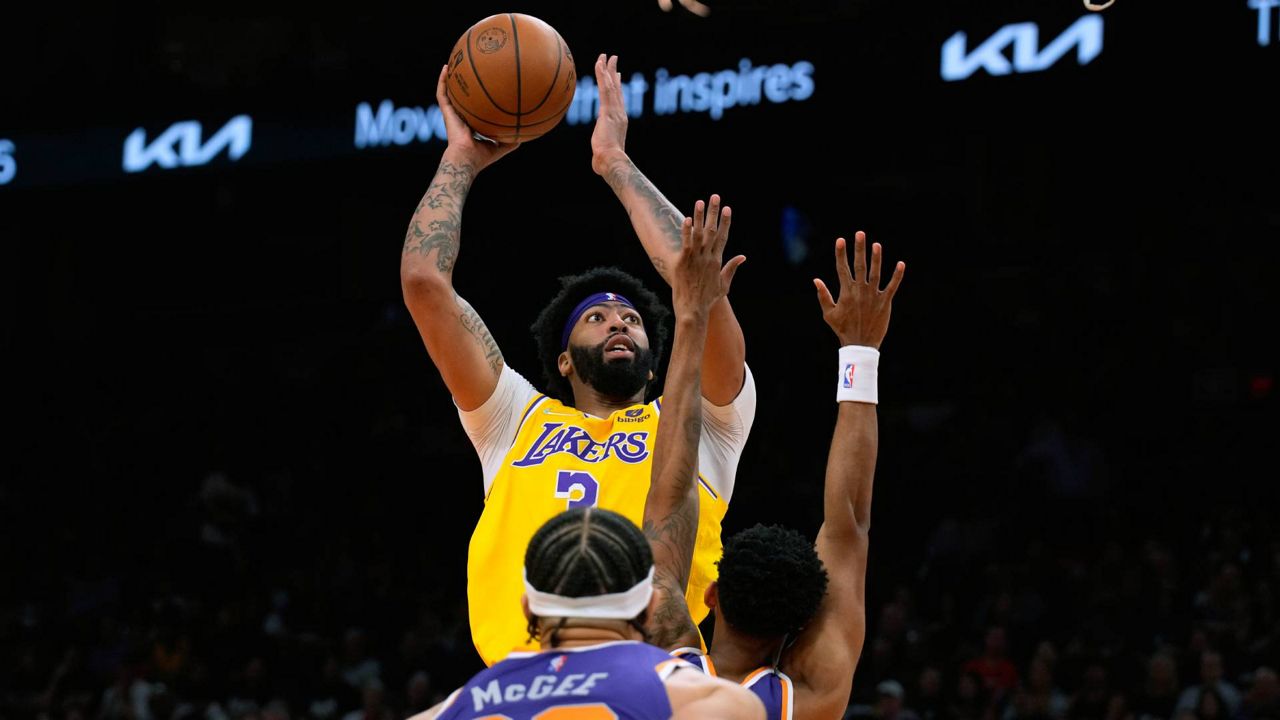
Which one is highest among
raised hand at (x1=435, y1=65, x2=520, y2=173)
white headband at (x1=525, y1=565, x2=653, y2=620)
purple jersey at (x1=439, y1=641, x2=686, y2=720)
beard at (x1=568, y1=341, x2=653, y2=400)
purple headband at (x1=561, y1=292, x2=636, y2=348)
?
raised hand at (x1=435, y1=65, x2=520, y2=173)

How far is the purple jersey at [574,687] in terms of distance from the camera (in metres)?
2.56

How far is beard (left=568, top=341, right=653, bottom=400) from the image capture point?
14.3ft

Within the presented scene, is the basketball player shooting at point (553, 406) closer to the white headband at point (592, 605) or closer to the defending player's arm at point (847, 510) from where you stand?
the defending player's arm at point (847, 510)

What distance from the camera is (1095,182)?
403 inches

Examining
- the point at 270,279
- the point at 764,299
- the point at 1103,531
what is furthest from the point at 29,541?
the point at 1103,531

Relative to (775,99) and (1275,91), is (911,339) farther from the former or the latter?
(1275,91)

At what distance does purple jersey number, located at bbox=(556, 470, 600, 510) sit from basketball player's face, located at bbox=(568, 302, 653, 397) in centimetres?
34

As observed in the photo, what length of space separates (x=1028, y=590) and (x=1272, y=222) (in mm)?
3362

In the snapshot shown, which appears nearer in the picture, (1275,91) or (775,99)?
(1275,91)

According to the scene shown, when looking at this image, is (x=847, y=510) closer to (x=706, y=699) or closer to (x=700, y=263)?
(x=700, y=263)

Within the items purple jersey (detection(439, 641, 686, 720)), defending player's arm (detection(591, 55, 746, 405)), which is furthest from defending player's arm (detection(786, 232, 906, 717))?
purple jersey (detection(439, 641, 686, 720))

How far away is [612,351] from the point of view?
171 inches

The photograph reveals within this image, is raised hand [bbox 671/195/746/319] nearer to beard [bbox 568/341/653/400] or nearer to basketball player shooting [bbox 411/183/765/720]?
beard [bbox 568/341/653/400]

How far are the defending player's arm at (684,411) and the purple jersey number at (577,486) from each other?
517mm
